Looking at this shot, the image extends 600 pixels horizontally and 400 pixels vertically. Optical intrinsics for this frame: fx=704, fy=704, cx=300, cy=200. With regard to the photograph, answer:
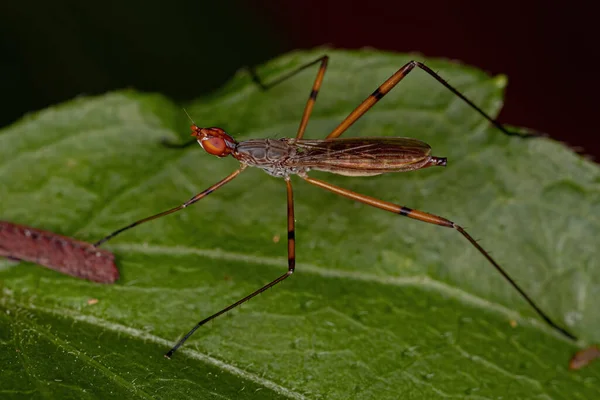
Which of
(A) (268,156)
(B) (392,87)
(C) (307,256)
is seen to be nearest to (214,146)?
(A) (268,156)

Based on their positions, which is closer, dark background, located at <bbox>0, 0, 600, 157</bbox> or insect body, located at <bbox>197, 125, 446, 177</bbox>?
insect body, located at <bbox>197, 125, 446, 177</bbox>

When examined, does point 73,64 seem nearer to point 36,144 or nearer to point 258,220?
point 36,144

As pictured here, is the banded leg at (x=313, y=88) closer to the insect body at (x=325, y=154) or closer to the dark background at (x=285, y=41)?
the insect body at (x=325, y=154)

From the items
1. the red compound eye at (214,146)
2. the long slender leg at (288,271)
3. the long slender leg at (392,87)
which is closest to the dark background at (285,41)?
the long slender leg at (392,87)

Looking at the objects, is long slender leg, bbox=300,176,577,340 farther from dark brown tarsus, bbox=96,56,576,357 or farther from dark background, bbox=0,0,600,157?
dark background, bbox=0,0,600,157

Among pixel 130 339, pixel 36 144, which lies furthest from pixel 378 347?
pixel 36 144

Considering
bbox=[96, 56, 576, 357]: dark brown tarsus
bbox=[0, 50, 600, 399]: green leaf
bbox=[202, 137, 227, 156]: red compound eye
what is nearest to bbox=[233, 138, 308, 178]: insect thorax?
bbox=[96, 56, 576, 357]: dark brown tarsus

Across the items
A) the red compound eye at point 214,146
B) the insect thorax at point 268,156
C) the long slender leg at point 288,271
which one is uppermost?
the insect thorax at point 268,156
